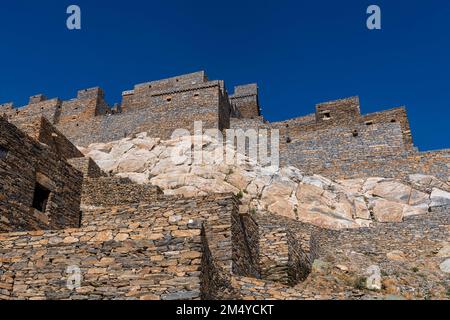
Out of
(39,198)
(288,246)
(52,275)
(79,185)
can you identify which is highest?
(79,185)

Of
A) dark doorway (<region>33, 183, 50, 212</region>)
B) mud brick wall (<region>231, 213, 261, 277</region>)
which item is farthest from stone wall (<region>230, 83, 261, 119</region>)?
dark doorway (<region>33, 183, 50, 212</region>)

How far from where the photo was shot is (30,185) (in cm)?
1259

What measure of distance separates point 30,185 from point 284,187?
597 inches

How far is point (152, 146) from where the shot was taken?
3023cm

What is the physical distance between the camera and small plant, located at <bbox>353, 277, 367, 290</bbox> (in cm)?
1459

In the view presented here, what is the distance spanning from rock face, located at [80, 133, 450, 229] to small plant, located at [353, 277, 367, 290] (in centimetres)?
674

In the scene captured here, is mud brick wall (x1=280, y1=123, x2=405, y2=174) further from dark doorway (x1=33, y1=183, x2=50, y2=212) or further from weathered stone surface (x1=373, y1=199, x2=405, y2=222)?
dark doorway (x1=33, y1=183, x2=50, y2=212)

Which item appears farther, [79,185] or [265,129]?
[265,129]

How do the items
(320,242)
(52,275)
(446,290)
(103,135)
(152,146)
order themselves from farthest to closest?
(103,135) < (152,146) < (320,242) < (446,290) < (52,275)

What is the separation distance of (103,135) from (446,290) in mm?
26316
